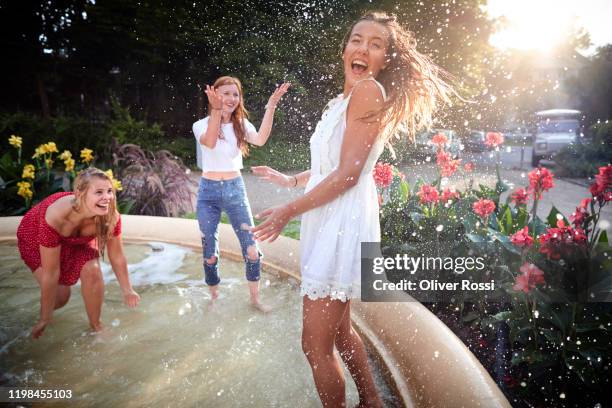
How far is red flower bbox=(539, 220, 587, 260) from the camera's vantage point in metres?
1.98

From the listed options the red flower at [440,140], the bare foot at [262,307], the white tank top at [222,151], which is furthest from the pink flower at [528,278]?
the white tank top at [222,151]

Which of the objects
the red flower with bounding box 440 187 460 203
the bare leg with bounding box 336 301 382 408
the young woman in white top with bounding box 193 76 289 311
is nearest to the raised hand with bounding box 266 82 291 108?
the young woman in white top with bounding box 193 76 289 311

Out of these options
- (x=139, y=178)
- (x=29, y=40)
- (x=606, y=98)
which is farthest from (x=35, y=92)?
(x=606, y=98)

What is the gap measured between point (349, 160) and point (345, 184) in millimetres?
81

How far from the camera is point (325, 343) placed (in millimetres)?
1510

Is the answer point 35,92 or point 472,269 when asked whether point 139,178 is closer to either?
point 472,269

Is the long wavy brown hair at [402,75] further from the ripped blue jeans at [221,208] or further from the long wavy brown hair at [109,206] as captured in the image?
the long wavy brown hair at [109,206]

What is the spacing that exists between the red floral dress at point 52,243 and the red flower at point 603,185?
2.52 m

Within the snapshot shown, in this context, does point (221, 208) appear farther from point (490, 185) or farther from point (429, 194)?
point (490, 185)

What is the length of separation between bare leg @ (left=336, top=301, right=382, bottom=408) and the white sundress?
0.28 metres

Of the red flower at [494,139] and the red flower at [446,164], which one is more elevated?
the red flower at [494,139]

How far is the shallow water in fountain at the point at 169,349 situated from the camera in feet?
6.94

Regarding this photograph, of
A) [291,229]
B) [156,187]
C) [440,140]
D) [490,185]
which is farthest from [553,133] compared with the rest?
[156,187]

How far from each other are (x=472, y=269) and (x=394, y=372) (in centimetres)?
96
